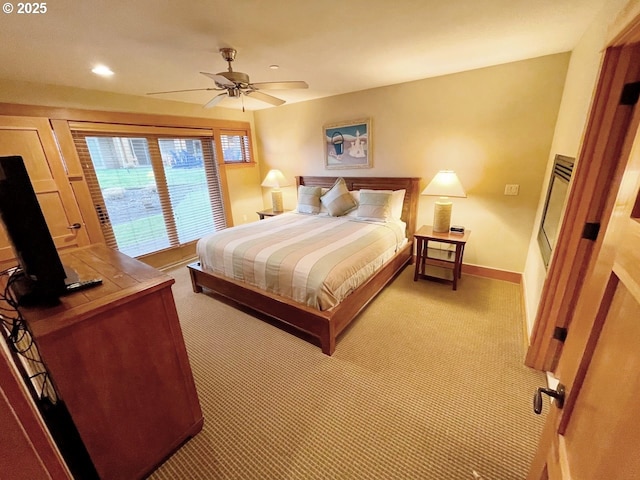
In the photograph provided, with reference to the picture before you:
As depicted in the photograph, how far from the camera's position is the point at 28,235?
105cm

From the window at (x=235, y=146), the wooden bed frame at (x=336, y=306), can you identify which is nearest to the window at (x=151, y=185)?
the window at (x=235, y=146)

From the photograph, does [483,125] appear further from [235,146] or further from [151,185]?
[151,185]

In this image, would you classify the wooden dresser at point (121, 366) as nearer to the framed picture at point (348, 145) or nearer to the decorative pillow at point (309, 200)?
the decorative pillow at point (309, 200)

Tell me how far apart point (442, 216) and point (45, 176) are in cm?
421

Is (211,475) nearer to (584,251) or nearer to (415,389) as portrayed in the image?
(415,389)

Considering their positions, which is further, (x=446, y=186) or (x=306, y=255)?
(x=446, y=186)

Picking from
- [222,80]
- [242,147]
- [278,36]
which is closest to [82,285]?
[222,80]

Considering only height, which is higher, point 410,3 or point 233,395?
point 410,3

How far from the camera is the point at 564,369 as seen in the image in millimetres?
775

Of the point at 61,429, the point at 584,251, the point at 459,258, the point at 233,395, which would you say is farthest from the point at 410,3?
the point at 61,429

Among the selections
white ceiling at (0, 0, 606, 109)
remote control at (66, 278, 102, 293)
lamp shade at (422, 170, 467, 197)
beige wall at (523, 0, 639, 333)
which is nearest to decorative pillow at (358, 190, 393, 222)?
lamp shade at (422, 170, 467, 197)

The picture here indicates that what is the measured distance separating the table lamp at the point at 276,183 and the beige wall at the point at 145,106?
58 centimetres

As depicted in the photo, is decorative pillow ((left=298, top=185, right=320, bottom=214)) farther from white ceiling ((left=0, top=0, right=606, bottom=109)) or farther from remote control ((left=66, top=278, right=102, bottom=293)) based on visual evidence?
remote control ((left=66, top=278, right=102, bottom=293))

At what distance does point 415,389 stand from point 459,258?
1629 millimetres
